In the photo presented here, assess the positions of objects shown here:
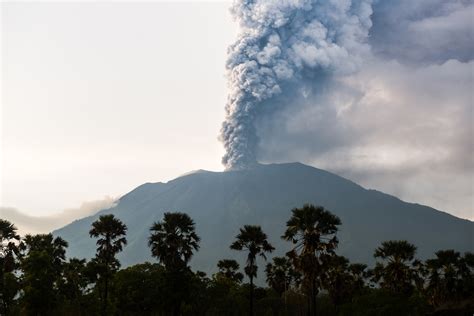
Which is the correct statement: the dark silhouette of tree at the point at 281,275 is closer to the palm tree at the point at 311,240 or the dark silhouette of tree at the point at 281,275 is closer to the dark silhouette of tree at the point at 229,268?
the dark silhouette of tree at the point at 229,268

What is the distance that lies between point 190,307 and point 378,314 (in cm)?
2919

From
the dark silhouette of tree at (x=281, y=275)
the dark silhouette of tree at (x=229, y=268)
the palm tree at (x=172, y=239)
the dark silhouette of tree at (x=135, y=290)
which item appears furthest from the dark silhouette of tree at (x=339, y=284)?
the dark silhouette of tree at (x=135, y=290)

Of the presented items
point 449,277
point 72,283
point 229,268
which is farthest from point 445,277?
point 72,283

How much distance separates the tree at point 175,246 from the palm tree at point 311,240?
10548 millimetres

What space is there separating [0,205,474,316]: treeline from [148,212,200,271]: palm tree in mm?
98

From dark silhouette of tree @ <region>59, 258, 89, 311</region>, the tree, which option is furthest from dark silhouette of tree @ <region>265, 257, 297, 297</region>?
dark silhouette of tree @ <region>59, 258, 89, 311</region>

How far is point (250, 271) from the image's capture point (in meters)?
57.3

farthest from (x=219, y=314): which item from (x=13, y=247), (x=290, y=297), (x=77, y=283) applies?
(x=13, y=247)

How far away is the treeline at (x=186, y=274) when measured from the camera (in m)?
50.0

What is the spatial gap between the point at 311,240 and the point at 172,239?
45.6ft

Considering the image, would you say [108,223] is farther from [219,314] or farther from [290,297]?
[290,297]

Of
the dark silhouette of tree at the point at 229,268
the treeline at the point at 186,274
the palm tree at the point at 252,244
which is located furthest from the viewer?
the dark silhouette of tree at the point at 229,268

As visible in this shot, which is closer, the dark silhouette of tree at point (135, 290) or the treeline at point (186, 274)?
the treeline at point (186, 274)

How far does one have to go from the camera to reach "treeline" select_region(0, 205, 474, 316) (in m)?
50.0
